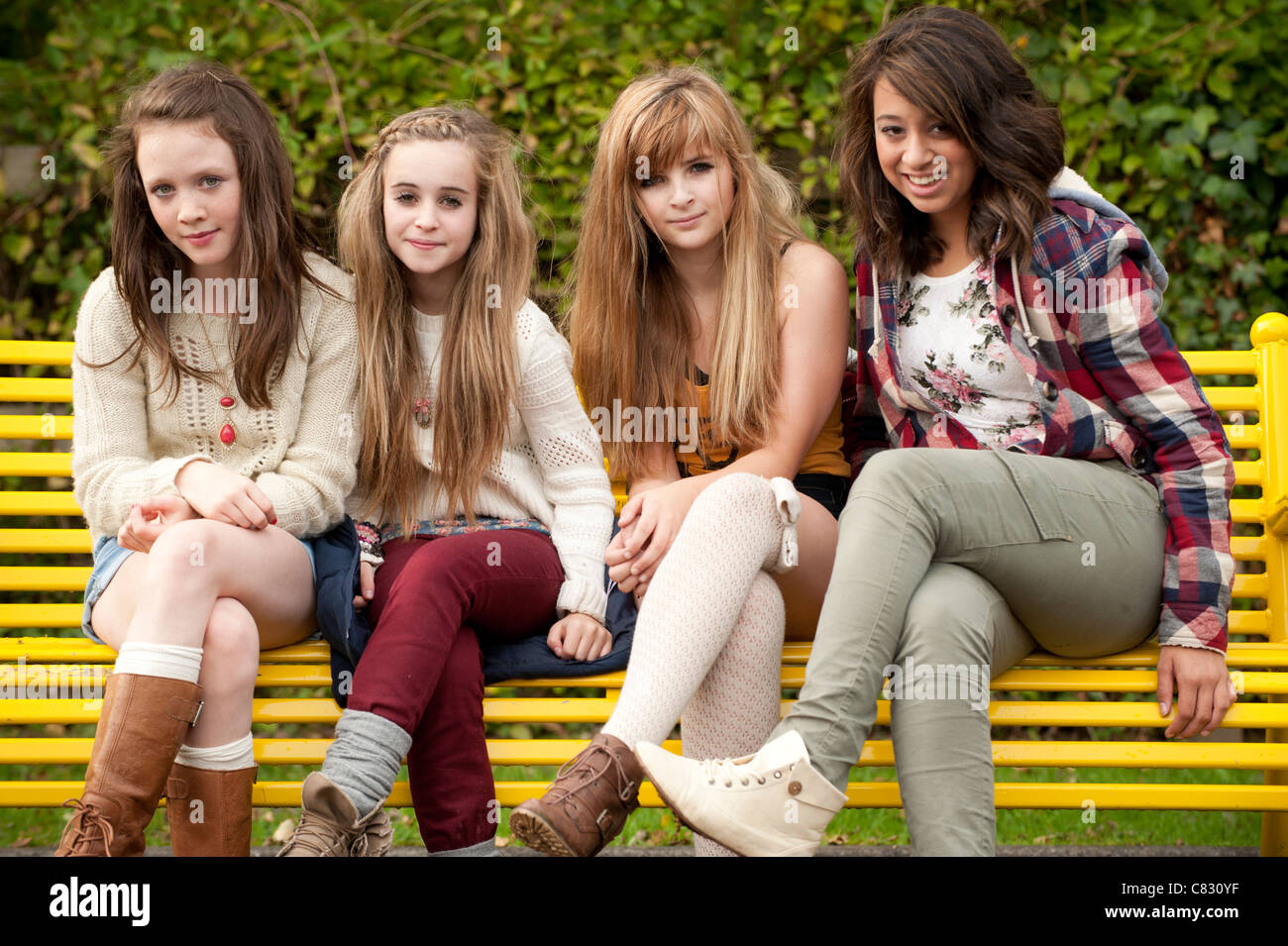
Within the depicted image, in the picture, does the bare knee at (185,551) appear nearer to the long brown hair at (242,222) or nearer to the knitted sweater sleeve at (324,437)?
the knitted sweater sleeve at (324,437)

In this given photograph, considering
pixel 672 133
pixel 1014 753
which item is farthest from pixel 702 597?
pixel 672 133

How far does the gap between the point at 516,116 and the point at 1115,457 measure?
207cm

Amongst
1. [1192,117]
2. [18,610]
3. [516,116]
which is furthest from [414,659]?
[1192,117]

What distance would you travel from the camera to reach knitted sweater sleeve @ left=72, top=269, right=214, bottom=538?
2256 millimetres

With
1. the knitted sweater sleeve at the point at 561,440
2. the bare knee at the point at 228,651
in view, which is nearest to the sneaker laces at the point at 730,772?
the knitted sweater sleeve at the point at 561,440

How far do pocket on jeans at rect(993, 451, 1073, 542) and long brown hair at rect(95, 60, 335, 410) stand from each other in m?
1.29

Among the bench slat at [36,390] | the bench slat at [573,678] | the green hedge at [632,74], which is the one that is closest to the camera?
the bench slat at [573,678]

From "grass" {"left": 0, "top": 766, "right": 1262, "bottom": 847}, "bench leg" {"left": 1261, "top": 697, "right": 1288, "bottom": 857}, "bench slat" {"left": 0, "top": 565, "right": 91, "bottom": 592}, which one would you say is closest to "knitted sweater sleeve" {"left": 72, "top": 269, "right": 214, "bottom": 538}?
"bench slat" {"left": 0, "top": 565, "right": 91, "bottom": 592}

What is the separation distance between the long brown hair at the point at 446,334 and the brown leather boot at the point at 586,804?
68 cm

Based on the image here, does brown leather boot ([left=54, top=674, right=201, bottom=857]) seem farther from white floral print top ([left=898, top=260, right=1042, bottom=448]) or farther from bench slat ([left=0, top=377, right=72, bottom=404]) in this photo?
white floral print top ([left=898, top=260, right=1042, bottom=448])

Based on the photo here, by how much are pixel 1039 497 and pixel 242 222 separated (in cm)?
147

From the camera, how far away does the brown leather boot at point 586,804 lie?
181cm

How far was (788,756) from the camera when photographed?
1.84 metres

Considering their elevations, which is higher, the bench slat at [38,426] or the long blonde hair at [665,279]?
the long blonde hair at [665,279]
